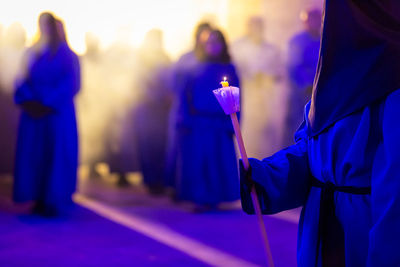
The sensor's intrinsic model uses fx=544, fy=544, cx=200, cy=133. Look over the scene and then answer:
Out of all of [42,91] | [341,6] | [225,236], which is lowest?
[225,236]

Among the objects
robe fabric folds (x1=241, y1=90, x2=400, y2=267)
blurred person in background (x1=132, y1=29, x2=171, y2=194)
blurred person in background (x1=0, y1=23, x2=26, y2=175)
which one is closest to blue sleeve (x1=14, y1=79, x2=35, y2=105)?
blurred person in background (x1=132, y1=29, x2=171, y2=194)

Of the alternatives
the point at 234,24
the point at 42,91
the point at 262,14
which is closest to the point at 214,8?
the point at 234,24

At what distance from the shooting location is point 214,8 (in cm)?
1007

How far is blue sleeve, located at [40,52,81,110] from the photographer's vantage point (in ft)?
17.9

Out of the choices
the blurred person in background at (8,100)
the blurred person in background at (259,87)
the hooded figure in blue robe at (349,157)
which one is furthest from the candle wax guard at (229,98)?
the blurred person in background at (8,100)

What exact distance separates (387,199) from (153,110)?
607 centimetres

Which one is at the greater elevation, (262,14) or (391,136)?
(262,14)

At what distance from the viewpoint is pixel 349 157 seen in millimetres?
1895

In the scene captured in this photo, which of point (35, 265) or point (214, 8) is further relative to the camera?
point (214, 8)

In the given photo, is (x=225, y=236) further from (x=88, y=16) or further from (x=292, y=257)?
(x=88, y=16)

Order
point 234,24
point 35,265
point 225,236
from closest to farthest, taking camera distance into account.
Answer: point 35,265 → point 225,236 → point 234,24

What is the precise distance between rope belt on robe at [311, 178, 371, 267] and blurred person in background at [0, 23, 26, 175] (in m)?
7.04

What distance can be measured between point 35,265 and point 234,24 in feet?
23.0

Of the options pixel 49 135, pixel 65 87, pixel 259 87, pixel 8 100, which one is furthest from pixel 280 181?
pixel 8 100
